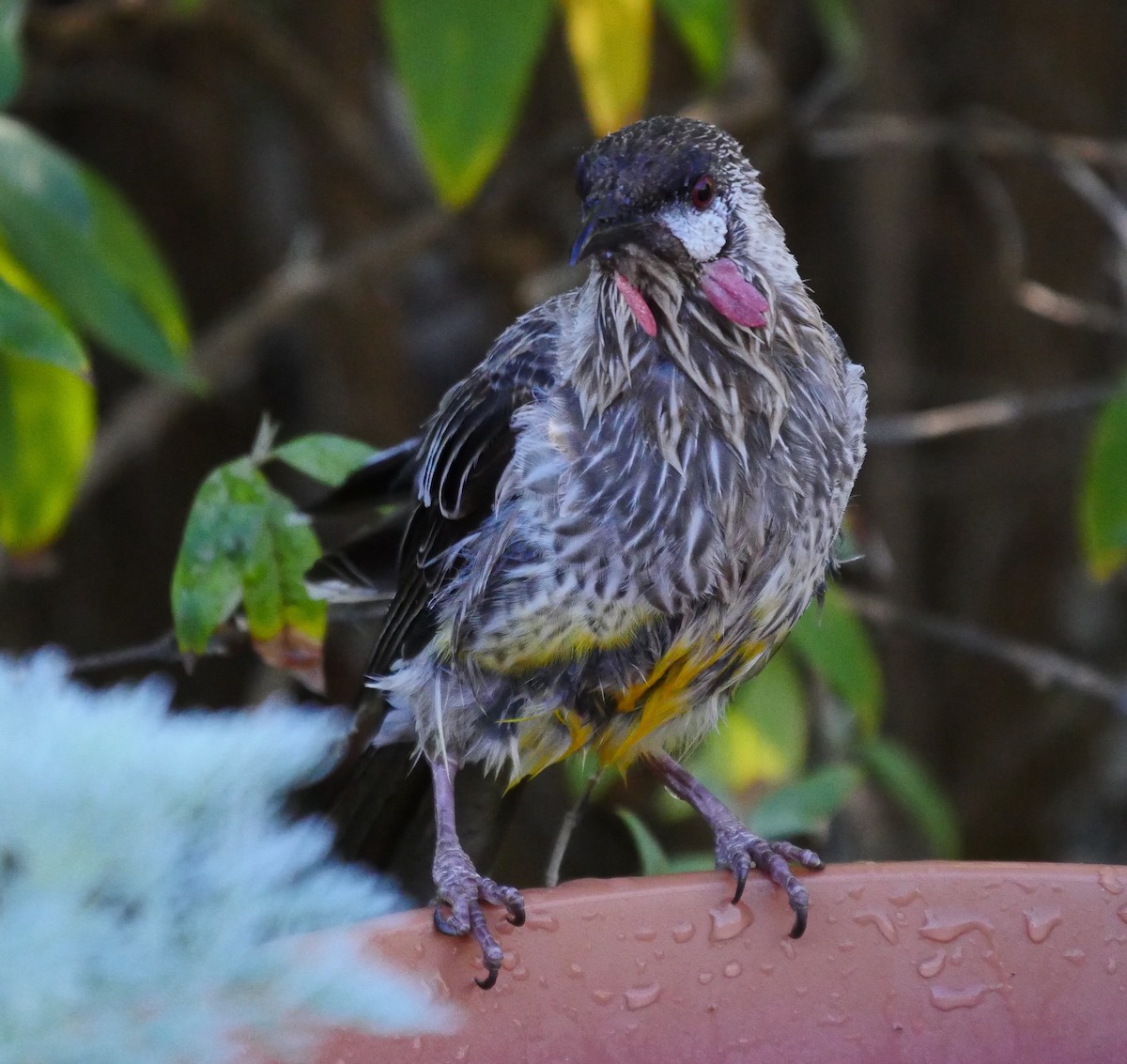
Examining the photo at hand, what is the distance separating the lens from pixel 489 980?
4.51ft

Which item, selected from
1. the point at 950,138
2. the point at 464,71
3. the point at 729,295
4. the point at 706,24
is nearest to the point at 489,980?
the point at 729,295

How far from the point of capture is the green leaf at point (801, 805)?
2.06m

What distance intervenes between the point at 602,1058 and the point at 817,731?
203 centimetres

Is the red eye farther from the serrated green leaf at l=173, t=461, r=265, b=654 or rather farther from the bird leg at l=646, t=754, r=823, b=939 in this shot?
the bird leg at l=646, t=754, r=823, b=939

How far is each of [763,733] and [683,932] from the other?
3.23 feet

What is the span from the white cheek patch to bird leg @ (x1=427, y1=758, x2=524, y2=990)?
66 cm

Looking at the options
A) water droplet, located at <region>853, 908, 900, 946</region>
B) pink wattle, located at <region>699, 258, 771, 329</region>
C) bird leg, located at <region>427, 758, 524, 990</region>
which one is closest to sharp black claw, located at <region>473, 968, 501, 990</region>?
bird leg, located at <region>427, 758, 524, 990</region>

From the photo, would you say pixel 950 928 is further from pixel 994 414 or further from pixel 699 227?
pixel 994 414

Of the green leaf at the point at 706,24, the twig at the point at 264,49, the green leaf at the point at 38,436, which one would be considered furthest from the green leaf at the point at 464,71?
the twig at the point at 264,49

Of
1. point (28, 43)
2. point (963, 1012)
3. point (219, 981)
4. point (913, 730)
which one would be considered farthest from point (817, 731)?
point (219, 981)

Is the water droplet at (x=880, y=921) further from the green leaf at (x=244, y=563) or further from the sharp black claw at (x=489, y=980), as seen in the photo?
the green leaf at (x=244, y=563)

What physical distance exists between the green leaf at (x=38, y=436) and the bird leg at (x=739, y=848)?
826 millimetres

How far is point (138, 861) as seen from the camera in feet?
2.26

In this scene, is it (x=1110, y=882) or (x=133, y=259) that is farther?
(x=133, y=259)
